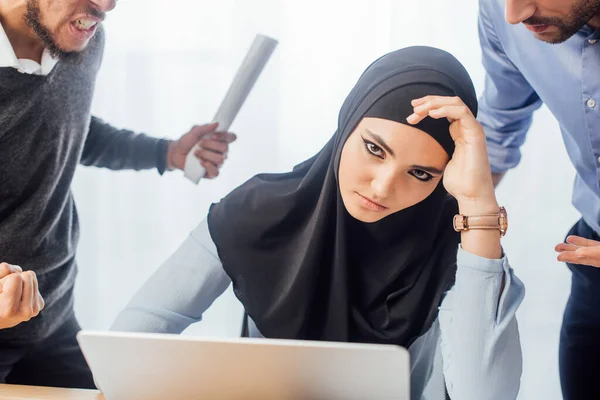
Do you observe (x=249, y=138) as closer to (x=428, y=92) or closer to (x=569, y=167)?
(x=428, y=92)

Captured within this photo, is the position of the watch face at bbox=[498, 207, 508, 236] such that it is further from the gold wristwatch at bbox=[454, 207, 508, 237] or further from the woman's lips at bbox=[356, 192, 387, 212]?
the woman's lips at bbox=[356, 192, 387, 212]

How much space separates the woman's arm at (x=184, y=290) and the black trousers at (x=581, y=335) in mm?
791

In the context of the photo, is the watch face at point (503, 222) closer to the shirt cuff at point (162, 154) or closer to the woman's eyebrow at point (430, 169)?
the woman's eyebrow at point (430, 169)

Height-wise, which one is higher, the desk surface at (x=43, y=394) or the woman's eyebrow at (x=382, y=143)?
the woman's eyebrow at (x=382, y=143)

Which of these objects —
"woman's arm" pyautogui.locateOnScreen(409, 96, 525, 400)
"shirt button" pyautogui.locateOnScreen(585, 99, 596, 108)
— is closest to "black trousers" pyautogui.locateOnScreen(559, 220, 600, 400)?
"woman's arm" pyautogui.locateOnScreen(409, 96, 525, 400)

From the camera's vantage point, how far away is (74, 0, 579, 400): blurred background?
4.90ft

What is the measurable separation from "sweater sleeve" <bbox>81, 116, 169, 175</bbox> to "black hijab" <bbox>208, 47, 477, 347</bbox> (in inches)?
9.0

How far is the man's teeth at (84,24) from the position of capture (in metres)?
1.68

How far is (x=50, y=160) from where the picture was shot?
5.62ft

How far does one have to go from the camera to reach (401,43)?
1.52m

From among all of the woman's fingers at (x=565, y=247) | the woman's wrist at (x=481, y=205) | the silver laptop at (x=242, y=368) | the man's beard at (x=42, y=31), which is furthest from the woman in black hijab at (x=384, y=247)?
the man's beard at (x=42, y=31)

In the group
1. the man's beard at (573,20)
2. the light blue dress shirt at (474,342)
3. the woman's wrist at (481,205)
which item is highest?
the man's beard at (573,20)

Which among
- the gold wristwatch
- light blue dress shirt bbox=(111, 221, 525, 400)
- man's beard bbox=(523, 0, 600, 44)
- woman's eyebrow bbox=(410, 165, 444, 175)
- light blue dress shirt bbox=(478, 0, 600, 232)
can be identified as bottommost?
light blue dress shirt bbox=(111, 221, 525, 400)

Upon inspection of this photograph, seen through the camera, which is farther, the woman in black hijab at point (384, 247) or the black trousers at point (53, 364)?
the black trousers at point (53, 364)
